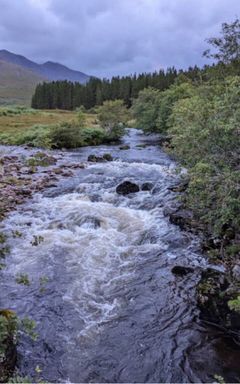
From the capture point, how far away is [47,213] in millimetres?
15883

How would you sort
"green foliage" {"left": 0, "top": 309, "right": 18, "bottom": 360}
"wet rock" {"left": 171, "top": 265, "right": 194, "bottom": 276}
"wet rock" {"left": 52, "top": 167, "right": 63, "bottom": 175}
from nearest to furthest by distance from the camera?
"green foliage" {"left": 0, "top": 309, "right": 18, "bottom": 360} < "wet rock" {"left": 171, "top": 265, "right": 194, "bottom": 276} < "wet rock" {"left": 52, "top": 167, "right": 63, "bottom": 175}

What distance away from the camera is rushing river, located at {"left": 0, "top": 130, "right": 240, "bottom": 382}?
698 cm

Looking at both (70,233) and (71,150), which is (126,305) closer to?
(70,233)

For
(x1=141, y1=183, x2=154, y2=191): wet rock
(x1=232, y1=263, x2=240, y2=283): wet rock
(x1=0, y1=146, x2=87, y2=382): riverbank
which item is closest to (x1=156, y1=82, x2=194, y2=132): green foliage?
(x1=0, y1=146, x2=87, y2=382): riverbank

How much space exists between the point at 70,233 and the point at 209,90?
14.2 m

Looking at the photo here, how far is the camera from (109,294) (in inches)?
377

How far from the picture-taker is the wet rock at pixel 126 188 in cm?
1864

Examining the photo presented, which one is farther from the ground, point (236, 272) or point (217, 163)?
point (217, 163)

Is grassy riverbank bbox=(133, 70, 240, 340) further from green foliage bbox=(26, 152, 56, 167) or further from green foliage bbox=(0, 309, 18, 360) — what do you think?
green foliage bbox=(26, 152, 56, 167)

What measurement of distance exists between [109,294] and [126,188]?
31.8ft

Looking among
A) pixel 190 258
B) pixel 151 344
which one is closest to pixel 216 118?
pixel 190 258

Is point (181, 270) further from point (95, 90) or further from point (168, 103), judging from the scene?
point (95, 90)

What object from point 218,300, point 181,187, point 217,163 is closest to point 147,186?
point 181,187

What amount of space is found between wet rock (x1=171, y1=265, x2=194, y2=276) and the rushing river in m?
0.21
